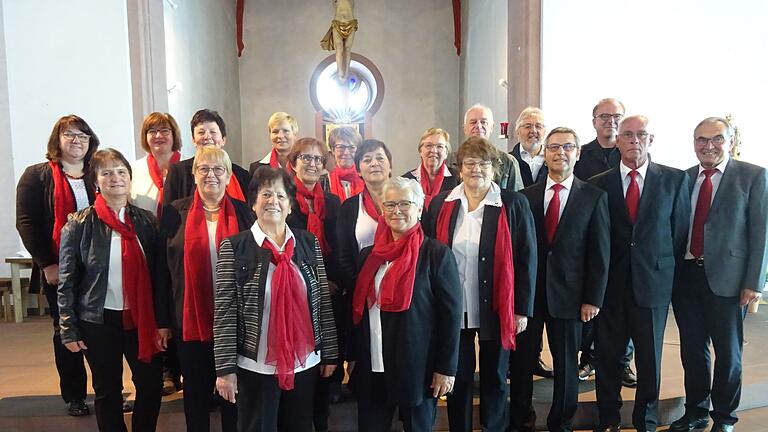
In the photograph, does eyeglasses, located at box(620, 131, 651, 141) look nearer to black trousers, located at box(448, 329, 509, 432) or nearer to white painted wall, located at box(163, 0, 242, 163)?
black trousers, located at box(448, 329, 509, 432)

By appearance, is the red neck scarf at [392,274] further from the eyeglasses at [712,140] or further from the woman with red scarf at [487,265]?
the eyeglasses at [712,140]

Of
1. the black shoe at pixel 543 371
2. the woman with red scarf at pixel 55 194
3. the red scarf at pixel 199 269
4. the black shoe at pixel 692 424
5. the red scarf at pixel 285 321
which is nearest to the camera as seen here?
the red scarf at pixel 285 321

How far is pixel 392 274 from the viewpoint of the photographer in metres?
2.00

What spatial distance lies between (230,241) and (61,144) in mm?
1323

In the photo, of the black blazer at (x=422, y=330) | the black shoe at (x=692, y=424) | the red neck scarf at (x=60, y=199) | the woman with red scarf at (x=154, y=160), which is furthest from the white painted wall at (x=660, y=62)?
the red neck scarf at (x=60, y=199)

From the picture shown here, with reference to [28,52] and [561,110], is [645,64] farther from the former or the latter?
[28,52]

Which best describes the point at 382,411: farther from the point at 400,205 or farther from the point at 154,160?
the point at 154,160

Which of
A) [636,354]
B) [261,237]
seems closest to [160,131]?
[261,237]

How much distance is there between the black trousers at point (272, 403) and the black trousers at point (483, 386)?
0.68 m

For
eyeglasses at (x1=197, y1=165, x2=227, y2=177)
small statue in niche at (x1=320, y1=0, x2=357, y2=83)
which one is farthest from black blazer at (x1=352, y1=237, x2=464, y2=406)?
small statue in niche at (x1=320, y1=0, x2=357, y2=83)

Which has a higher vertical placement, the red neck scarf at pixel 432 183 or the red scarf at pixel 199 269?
the red neck scarf at pixel 432 183

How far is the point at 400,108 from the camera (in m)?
10.6

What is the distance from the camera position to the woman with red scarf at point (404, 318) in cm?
200

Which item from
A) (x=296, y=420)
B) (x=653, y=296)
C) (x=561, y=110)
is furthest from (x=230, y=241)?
(x=561, y=110)
